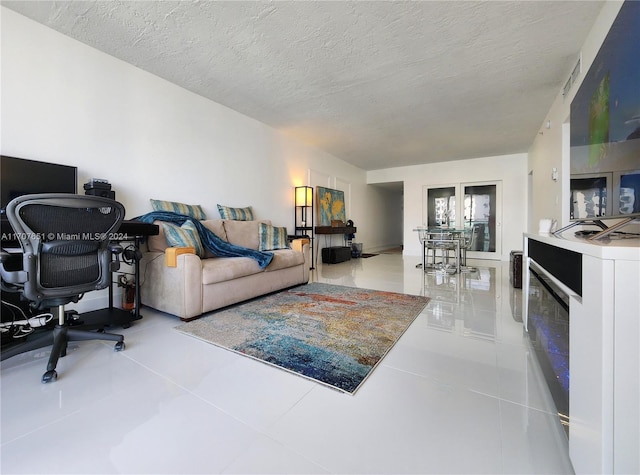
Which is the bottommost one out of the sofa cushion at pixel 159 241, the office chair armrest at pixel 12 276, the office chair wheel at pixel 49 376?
the office chair wheel at pixel 49 376

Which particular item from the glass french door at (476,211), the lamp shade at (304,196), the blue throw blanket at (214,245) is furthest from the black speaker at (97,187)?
the glass french door at (476,211)

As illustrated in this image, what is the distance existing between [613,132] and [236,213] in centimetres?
376

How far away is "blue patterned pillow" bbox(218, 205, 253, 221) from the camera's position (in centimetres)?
380

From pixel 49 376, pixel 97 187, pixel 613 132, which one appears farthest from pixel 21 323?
pixel 613 132

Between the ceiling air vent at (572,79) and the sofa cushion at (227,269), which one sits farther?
the ceiling air vent at (572,79)

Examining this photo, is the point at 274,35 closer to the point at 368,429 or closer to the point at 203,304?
the point at 203,304

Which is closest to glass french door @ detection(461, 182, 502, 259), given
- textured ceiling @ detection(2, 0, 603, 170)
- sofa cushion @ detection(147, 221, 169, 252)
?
textured ceiling @ detection(2, 0, 603, 170)

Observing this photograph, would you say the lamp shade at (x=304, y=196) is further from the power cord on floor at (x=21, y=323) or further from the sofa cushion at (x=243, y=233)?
the power cord on floor at (x=21, y=323)

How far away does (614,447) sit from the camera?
2.19ft

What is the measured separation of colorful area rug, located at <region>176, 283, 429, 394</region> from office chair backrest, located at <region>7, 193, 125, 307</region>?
786mm

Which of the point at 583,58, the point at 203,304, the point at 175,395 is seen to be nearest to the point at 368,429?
the point at 175,395

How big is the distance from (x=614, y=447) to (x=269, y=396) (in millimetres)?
1210

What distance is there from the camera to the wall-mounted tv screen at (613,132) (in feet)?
3.93

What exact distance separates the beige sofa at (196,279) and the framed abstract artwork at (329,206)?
3.05m
